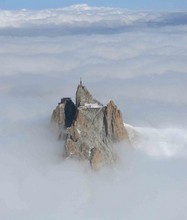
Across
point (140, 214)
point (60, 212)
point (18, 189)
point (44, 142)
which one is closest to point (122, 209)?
point (140, 214)

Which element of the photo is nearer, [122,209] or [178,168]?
[122,209]

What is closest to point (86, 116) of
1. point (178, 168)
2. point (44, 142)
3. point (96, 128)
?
point (96, 128)

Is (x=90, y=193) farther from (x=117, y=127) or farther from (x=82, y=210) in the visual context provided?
(x=117, y=127)

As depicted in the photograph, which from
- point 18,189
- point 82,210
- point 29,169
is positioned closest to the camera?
point 82,210

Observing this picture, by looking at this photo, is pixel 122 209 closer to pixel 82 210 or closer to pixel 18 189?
pixel 82 210

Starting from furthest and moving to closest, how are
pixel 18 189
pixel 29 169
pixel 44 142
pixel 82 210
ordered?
pixel 44 142 → pixel 29 169 → pixel 18 189 → pixel 82 210

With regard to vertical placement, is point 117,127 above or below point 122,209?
above
